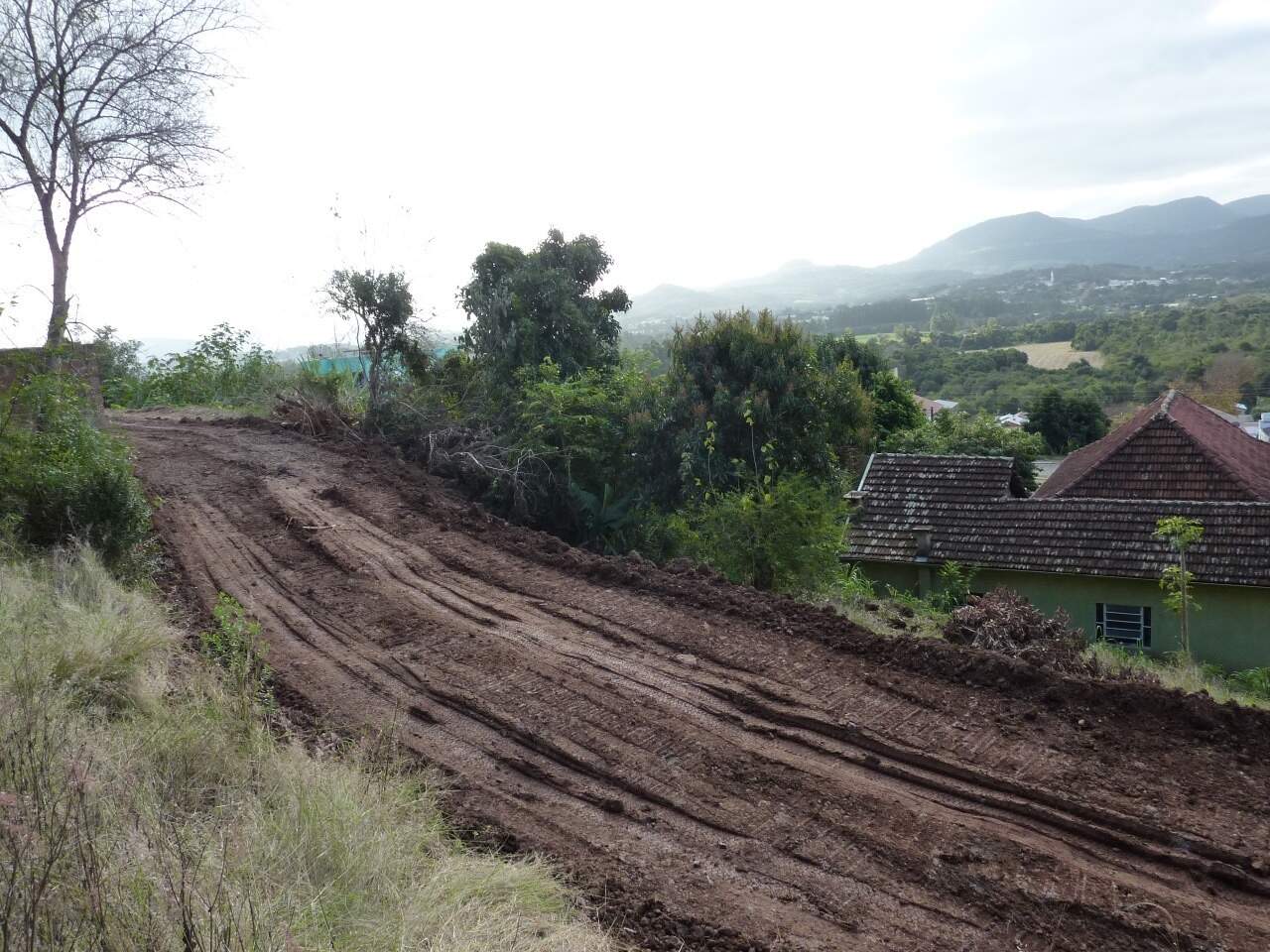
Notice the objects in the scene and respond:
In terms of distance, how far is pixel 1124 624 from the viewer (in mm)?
15805

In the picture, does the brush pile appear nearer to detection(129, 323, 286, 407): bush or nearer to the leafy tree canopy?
the leafy tree canopy

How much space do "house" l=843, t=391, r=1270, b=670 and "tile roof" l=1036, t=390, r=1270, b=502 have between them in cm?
3

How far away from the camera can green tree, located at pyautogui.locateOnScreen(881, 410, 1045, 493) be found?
28.7 meters

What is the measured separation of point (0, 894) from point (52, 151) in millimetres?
12998

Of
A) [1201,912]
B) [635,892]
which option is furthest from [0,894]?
[1201,912]

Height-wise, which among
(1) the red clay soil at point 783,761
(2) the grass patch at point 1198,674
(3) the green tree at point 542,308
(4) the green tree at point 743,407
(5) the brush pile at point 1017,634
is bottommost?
(2) the grass patch at point 1198,674

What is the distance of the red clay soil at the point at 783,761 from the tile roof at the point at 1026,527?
11.0 meters

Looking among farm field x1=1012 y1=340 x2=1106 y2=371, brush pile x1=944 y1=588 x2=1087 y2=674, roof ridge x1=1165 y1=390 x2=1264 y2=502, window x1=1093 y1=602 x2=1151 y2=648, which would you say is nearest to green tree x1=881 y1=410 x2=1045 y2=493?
roof ridge x1=1165 y1=390 x2=1264 y2=502

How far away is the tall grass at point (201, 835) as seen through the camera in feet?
8.82

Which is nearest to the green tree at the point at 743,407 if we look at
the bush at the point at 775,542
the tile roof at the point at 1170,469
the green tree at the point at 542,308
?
the green tree at the point at 542,308

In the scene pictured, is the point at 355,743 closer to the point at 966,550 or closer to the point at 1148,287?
the point at 966,550

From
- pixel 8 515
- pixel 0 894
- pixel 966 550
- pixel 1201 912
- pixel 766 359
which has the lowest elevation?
pixel 966 550

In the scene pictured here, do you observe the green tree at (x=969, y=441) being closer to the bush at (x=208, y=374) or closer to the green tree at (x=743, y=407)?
the green tree at (x=743, y=407)

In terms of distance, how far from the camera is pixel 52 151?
12445mm
